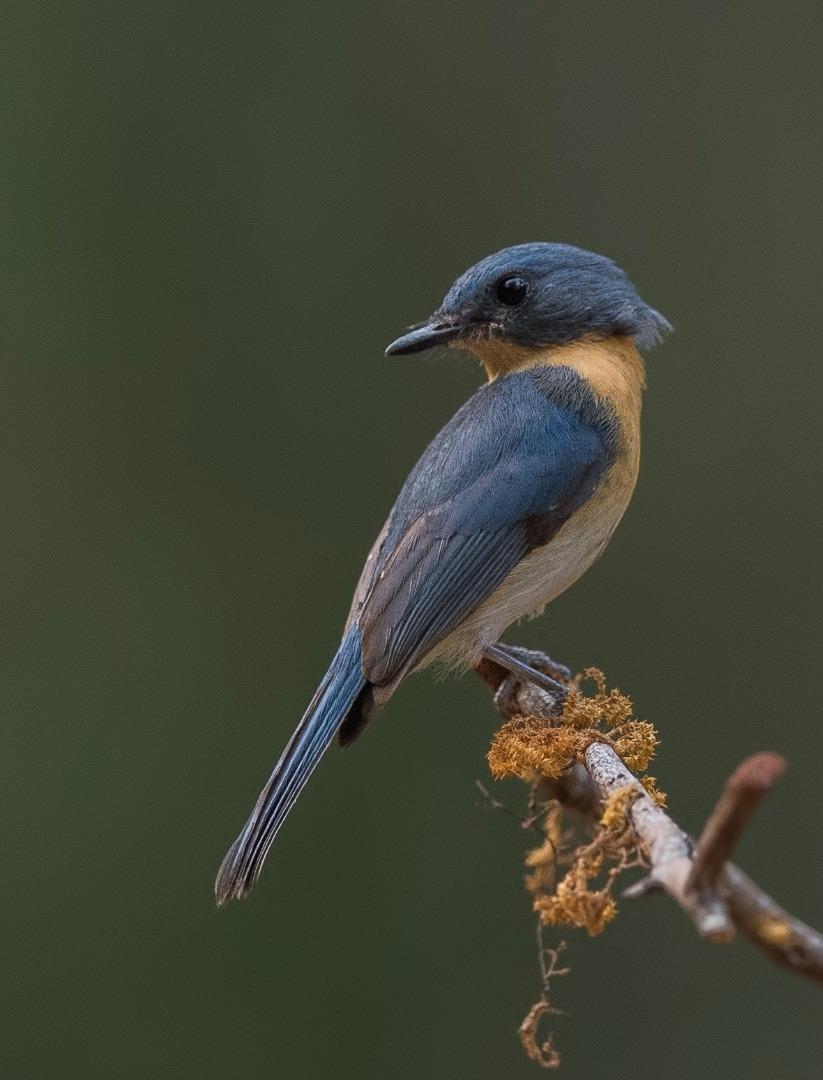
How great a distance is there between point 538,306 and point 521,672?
0.94 metres

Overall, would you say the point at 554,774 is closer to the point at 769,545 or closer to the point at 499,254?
the point at 499,254

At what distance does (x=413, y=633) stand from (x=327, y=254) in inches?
107

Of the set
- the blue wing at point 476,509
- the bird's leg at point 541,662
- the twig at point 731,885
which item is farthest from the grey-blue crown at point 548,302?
the twig at point 731,885

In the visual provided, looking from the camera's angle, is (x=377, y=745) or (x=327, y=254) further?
(x=327, y=254)

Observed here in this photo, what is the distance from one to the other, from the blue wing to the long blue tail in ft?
0.20

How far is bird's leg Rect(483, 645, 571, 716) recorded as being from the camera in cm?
351

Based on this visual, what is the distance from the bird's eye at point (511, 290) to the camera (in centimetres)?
389

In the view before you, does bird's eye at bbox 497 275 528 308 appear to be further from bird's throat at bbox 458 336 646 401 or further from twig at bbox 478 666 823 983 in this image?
twig at bbox 478 666 823 983

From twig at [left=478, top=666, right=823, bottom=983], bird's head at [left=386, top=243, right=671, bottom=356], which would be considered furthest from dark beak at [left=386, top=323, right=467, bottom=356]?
twig at [left=478, top=666, right=823, bottom=983]

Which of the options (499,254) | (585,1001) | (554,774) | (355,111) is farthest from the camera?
(355,111)

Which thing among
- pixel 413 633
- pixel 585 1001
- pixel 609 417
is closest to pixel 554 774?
pixel 413 633

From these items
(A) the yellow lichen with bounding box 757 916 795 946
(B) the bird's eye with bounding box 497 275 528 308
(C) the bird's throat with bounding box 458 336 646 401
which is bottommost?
(A) the yellow lichen with bounding box 757 916 795 946

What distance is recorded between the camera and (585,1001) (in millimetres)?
4746

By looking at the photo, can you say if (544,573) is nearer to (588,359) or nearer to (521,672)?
(521,672)
